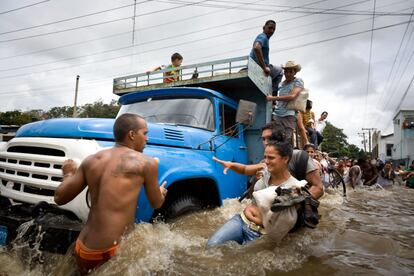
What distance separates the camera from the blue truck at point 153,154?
2443mm

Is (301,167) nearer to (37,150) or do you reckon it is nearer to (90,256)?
(90,256)

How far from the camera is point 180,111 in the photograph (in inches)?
163

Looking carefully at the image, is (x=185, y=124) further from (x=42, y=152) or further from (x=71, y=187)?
(x=71, y=187)

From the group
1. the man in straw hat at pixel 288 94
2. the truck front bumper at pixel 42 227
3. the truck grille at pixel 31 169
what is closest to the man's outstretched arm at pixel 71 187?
the truck front bumper at pixel 42 227

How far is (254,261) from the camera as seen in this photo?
2.45 metres

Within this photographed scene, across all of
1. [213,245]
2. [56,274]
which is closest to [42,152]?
[56,274]

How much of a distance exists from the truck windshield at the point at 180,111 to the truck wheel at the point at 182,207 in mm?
1093

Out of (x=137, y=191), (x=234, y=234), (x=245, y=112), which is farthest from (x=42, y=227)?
(x=245, y=112)

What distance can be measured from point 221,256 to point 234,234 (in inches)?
12.1

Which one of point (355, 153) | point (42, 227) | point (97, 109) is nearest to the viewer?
point (42, 227)

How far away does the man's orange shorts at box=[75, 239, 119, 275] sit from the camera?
1971 millimetres

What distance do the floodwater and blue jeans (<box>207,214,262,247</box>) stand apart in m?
0.07

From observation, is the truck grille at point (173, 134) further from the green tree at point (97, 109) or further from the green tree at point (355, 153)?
the green tree at point (355, 153)

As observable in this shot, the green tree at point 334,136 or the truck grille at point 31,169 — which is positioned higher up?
the green tree at point 334,136
